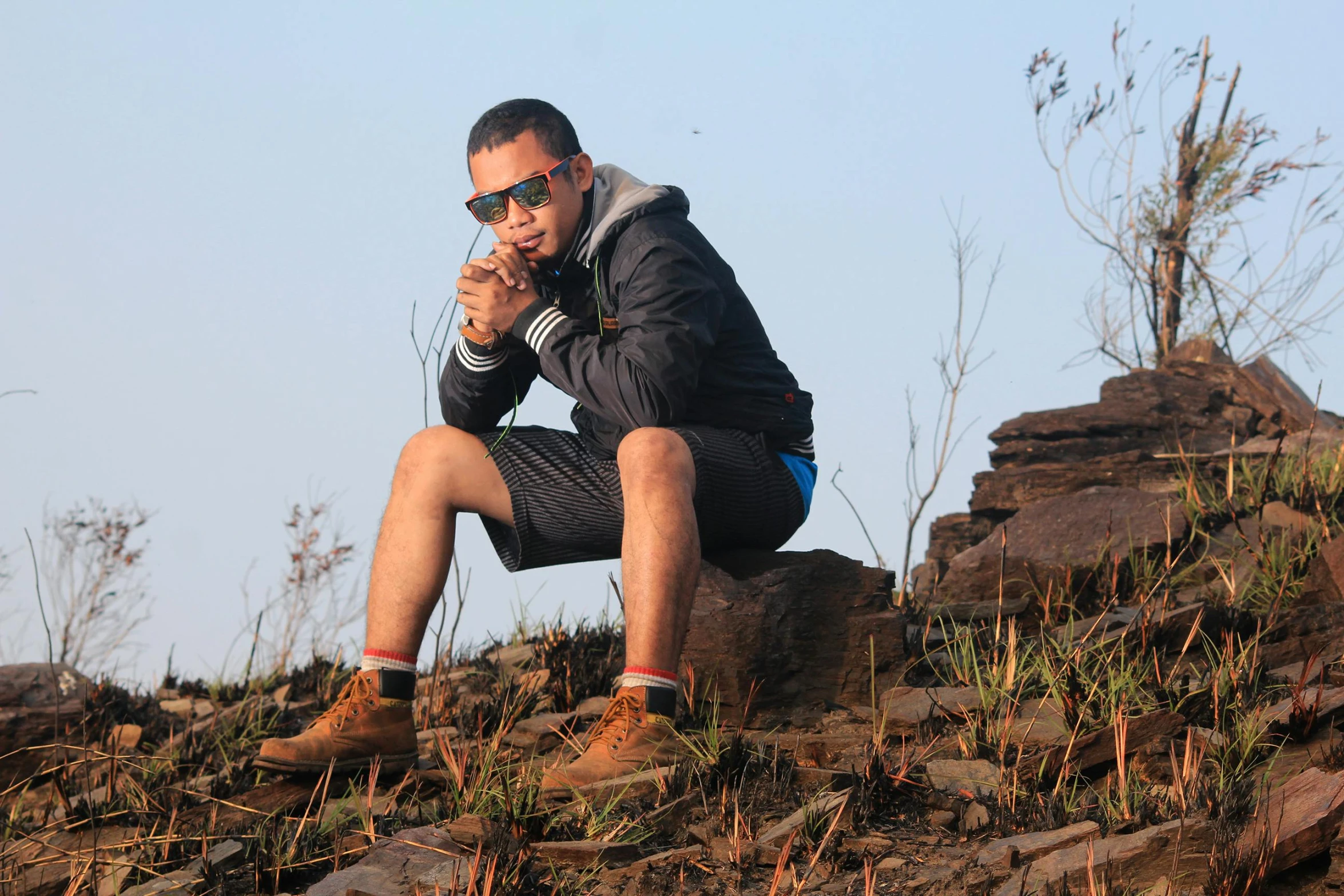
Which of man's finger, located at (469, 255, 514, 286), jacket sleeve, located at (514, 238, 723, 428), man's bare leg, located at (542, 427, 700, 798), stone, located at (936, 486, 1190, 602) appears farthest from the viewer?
stone, located at (936, 486, 1190, 602)

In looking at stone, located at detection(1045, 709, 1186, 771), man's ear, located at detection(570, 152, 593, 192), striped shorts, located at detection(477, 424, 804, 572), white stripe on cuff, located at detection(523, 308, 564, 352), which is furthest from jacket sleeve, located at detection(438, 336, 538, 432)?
stone, located at detection(1045, 709, 1186, 771)

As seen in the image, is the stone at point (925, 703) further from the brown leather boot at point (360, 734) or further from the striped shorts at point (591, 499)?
the brown leather boot at point (360, 734)

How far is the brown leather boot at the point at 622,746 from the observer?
131 inches

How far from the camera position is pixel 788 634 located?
166 inches

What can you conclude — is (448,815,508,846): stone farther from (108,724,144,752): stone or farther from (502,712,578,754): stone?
(108,724,144,752): stone

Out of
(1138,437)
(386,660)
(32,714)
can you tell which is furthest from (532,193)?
(1138,437)

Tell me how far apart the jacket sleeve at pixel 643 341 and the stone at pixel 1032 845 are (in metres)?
1.58

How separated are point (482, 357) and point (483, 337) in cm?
7

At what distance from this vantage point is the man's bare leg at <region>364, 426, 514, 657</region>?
3949 mm

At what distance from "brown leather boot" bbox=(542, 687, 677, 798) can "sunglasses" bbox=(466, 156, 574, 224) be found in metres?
1.65

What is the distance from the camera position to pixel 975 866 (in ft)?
9.14

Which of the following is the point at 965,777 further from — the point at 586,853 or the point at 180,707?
the point at 180,707

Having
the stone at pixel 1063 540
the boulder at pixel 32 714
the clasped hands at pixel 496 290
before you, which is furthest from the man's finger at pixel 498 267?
the stone at pixel 1063 540

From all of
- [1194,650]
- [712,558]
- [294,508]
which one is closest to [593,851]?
[712,558]
